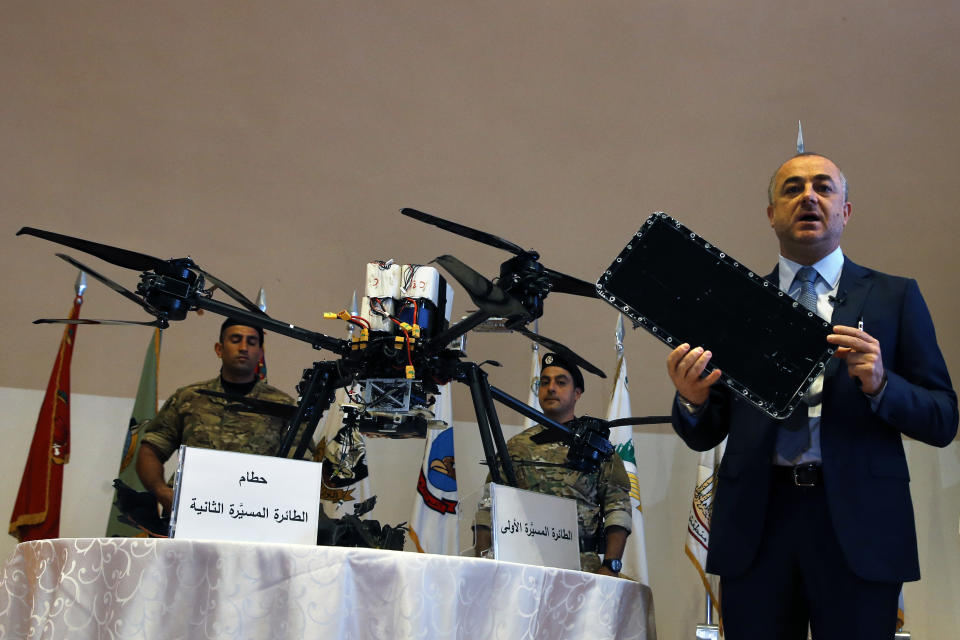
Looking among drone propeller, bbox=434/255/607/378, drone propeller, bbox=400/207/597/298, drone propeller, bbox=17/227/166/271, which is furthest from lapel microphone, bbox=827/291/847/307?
drone propeller, bbox=17/227/166/271

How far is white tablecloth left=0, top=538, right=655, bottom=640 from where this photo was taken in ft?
4.56

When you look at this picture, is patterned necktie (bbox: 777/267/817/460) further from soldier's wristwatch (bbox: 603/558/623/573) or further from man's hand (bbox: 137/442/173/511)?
man's hand (bbox: 137/442/173/511)

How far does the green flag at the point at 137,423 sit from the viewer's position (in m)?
3.92

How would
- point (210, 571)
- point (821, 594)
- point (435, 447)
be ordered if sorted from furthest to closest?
point (435, 447) < point (821, 594) < point (210, 571)

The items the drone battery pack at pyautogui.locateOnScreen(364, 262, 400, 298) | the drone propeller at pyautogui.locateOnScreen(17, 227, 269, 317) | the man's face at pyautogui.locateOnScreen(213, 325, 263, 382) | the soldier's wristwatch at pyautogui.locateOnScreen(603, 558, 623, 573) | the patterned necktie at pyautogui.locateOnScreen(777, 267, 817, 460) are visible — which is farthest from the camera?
the man's face at pyautogui.locateOnScreen(213, 325, 263, 382)

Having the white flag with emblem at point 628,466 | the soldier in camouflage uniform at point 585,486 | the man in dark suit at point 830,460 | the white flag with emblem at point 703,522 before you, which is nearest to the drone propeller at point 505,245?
the man in dark suit at point 830,460

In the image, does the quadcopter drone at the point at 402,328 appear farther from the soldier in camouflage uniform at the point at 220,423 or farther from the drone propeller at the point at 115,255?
the soldier in camouflage uniform at the point at 220,423

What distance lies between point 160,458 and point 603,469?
1.70 metres

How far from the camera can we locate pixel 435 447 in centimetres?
425

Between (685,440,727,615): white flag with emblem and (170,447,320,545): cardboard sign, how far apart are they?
109 inches

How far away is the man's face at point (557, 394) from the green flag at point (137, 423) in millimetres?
1873

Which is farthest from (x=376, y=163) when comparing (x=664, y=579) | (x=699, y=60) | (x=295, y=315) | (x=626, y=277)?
(x=626, y=277)

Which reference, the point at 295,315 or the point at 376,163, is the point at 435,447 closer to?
the point at 295,315

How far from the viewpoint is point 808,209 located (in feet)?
6.00
